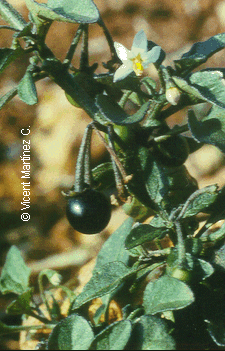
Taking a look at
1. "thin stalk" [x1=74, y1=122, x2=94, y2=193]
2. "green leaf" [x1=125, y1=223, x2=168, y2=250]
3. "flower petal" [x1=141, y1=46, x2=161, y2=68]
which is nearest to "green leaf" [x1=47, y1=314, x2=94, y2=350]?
"green leaf" [x1=125, y1=223, x2=168, y2=250]

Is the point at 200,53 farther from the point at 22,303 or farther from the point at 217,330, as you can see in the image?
the point at 22,303

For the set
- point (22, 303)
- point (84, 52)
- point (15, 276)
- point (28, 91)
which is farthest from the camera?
point (15, 276)

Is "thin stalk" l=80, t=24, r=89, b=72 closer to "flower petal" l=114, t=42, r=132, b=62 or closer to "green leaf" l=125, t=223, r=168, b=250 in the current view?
"flower petal" l=114, t=42, r=132, b=62

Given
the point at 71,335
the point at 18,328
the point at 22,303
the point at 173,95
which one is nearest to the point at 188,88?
the point at 173,95

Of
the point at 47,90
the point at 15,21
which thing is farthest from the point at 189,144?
the point at 47,90

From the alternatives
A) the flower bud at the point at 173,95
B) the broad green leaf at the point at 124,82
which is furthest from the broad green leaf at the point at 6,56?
the flower bud at the point at 173,95

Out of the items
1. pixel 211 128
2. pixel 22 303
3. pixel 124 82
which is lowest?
pixel 22 303
